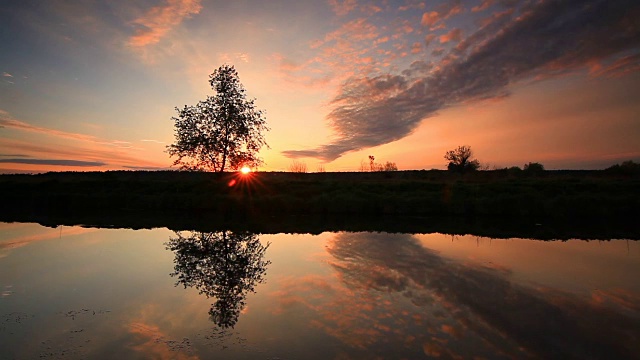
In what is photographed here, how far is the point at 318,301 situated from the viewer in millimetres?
8219

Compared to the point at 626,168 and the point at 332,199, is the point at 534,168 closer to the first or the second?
the point at 626,168

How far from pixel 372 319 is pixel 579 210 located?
26.6 m

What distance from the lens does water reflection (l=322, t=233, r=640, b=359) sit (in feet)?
19.3

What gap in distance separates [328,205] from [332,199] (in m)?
0.70

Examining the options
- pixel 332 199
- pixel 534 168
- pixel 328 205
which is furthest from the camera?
pixel 534 168

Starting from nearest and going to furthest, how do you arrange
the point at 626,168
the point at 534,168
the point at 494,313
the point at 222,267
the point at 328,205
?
1. the point at 494,313
2. the point at 222,267
3. the point at 328,205
4. the point at 626,168
5. the point at 534,168

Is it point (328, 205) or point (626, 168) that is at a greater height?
point (626, 168)

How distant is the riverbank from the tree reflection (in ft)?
30.7

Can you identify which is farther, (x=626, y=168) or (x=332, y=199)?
(x=626, y=168)

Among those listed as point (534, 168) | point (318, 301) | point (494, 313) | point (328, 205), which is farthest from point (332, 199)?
point (534, 168)

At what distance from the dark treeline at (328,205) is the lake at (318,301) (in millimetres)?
6385

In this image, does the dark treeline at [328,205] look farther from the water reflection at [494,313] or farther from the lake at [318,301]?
the water reflection at [494,313]

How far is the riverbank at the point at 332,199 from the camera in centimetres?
2629

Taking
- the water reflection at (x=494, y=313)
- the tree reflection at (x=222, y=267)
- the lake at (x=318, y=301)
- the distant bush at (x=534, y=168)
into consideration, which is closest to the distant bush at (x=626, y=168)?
the distant bush at (x=534, y=168)
